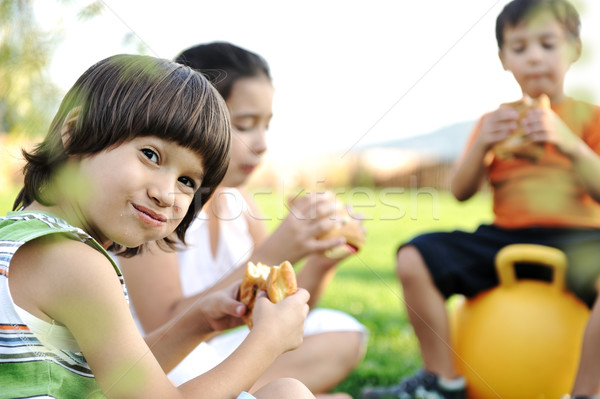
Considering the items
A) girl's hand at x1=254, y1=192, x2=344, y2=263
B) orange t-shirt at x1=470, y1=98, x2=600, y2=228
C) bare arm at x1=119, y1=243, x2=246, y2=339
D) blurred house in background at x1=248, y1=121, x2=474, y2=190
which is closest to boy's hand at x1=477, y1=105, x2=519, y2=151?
orange t-shirt at x1=470, y1=98, x2=600, y2=228

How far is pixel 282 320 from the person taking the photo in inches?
33.6

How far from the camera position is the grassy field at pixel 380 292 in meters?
1.86

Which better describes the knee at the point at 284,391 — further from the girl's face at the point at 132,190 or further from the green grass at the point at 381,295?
the green grass at the point at 381,295

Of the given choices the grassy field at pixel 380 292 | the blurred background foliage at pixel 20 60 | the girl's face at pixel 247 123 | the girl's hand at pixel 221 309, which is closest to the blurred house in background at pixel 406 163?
the grassy field at pixel 380 292

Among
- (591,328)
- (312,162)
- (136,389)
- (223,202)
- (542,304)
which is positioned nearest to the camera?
(136,389)

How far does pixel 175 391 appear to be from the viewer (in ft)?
2.49

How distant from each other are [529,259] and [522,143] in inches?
11.4

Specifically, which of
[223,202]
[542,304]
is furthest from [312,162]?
[542,304]

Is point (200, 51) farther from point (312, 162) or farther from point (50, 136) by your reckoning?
point (312, 162)

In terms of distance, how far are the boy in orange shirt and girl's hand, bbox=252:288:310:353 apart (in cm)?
70

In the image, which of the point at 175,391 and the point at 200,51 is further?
the point at 200,51

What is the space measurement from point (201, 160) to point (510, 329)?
86 centimetres

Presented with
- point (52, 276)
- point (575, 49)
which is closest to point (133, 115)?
point (52, 276)

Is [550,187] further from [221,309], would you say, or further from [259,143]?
[221,309]
